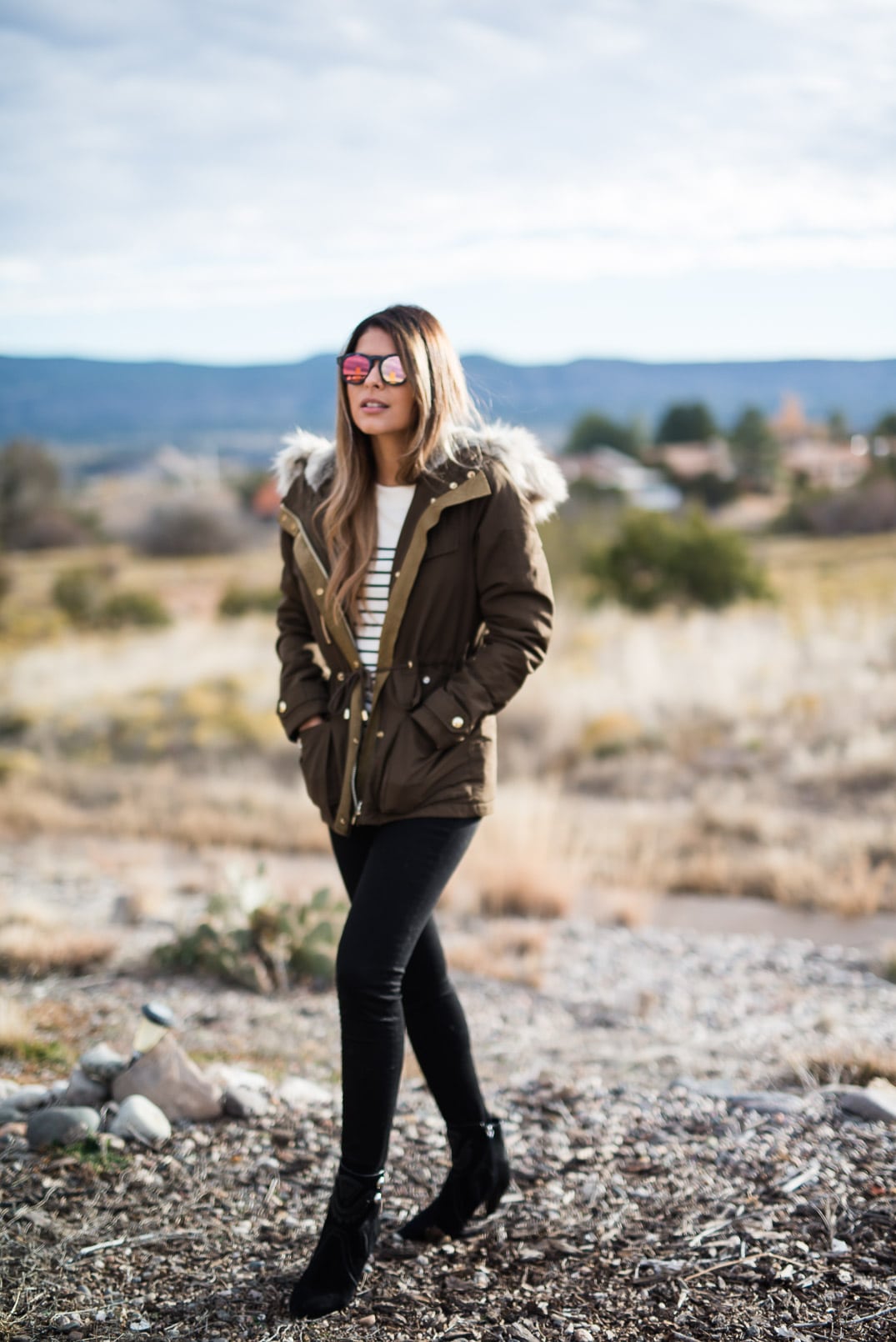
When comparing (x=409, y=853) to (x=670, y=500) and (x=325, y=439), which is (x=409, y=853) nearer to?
(x=325, y=439)

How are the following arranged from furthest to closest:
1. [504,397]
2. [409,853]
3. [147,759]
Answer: [147,759], [504,397], [409,853]

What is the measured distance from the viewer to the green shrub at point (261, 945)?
200 inches

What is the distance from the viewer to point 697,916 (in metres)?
7.08

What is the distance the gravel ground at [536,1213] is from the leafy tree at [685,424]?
5327 centimetres

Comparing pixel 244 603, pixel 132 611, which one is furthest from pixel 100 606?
pixel 244 603

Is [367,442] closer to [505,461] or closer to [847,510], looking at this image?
[505,461]

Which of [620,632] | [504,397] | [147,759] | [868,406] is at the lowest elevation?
[147,759]

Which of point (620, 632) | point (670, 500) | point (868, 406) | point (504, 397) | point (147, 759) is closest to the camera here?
point (504, 397)

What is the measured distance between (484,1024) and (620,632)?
11.9 meters

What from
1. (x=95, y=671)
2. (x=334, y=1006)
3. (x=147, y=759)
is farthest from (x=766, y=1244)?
(x=95, y=671)

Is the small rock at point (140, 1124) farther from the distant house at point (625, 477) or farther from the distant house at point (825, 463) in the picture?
the distant house at point (625, 477)

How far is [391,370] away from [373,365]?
5 centimetres

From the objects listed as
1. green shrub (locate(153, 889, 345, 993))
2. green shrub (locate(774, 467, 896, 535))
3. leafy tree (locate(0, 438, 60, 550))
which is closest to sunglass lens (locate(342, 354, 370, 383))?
green shrub (locate(153, 889, 345, 993))

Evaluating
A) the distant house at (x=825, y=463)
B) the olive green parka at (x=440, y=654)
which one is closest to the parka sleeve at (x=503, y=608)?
the olive green parka at (x=440, y=654)
